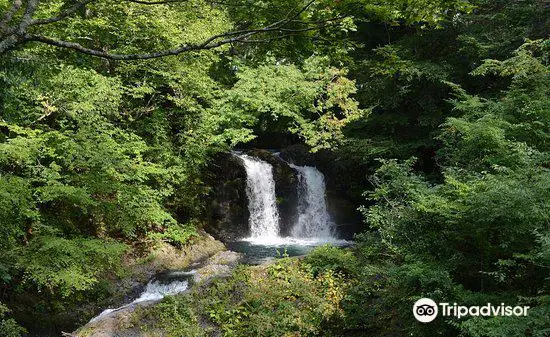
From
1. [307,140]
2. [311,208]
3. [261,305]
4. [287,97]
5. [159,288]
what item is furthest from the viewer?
[311,208]

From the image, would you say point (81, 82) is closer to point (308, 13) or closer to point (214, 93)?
point (214, 93)

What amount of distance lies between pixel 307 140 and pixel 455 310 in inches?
479

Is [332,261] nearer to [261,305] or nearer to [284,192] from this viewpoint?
[261,305]

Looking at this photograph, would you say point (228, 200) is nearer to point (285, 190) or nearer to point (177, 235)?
point (285, 190)

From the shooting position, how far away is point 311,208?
18.3 metres

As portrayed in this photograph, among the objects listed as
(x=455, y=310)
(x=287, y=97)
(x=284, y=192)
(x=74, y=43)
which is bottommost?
(x=455, y=310)

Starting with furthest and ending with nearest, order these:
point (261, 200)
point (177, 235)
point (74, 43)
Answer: point (261, 200) → point (177, 235) → point (74, 43)

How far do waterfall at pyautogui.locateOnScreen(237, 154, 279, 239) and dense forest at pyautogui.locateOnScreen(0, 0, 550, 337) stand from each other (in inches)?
61.8

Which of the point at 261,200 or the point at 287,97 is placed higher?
the point at 287,97

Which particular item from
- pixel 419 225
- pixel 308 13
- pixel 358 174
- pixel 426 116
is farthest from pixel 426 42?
pixel 308 13

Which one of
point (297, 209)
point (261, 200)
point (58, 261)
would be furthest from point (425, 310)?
point (297, 209)

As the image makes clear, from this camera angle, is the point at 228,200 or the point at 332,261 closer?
the point at 332,261

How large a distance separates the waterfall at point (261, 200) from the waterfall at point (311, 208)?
44.1 inches

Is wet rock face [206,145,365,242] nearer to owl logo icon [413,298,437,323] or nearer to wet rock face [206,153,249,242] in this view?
wet rock face [206,153,249,242]
